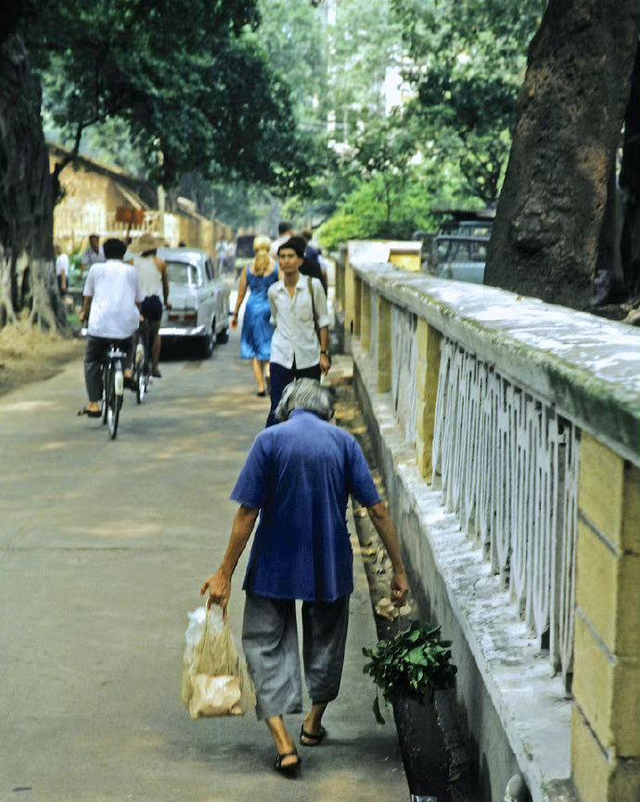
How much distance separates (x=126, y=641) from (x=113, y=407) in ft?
20.7

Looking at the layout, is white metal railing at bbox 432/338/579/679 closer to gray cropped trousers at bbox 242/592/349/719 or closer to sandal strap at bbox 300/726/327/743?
gray cropped trousers at bbox 242/592/349/719

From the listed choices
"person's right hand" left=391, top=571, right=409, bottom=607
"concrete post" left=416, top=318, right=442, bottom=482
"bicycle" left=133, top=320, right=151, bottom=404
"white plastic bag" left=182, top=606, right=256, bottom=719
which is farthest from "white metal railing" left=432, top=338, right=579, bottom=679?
"bicycle" left=133, top=320, right=151, bottom=404

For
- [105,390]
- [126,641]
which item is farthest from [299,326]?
[126,641]

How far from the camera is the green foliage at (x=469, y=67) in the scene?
35.7 m

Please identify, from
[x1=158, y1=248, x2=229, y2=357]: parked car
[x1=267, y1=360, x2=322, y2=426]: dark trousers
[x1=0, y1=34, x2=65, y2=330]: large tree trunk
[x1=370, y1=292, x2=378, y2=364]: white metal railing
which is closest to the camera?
[x1=267, y1=360, x2=322, y2=426]: dark trousers

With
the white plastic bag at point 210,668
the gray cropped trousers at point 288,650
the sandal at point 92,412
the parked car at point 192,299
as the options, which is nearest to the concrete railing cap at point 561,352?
the gray cropped trousers at point 288,650

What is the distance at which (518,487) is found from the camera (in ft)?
15.6

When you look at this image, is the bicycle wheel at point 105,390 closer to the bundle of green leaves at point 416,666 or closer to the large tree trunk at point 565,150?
the large tree trunk at point 565,150

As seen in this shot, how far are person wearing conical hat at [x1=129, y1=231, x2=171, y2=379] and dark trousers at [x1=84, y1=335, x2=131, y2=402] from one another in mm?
2765

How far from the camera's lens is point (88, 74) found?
86.4 ft

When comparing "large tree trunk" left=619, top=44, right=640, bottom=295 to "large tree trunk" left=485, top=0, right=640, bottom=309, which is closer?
"large tree trunk" left=485, top=0, right=640, bottom=309

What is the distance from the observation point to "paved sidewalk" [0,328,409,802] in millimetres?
5113

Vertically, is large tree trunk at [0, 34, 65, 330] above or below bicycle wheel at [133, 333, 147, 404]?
above

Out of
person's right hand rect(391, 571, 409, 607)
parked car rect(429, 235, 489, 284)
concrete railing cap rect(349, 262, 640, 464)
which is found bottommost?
person's right hand rect(391, 571, 409, 607)
